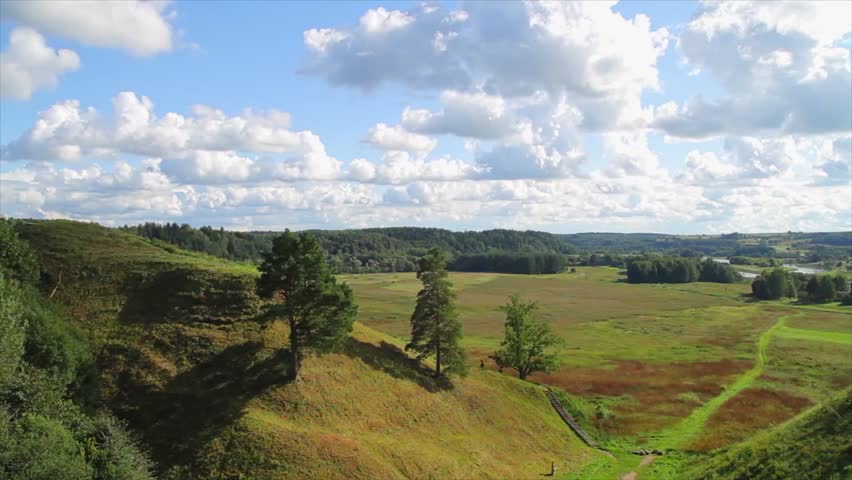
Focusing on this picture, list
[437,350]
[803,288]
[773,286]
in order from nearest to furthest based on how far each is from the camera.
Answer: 1. [437,350]
2. [773,286]
3. [803,288]

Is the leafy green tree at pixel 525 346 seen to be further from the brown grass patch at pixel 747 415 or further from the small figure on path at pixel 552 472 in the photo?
the small figure on path at pixel 552 472

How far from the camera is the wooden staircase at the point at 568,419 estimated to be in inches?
2212

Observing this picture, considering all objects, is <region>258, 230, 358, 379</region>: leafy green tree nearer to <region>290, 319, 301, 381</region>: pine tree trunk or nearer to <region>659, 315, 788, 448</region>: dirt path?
<region>290, 319, 301, 381</region>: pine tree trunk

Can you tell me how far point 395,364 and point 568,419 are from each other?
1947cm

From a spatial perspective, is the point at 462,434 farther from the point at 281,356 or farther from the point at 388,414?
the point at 281,356

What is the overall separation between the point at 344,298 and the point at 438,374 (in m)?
15.5

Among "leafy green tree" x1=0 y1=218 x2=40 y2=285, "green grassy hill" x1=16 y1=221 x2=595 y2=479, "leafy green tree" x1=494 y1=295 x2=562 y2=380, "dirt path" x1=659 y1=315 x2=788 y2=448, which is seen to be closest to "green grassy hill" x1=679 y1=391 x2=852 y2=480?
"green grassy hill" x1=16 y1=221 x2=595 y2=479

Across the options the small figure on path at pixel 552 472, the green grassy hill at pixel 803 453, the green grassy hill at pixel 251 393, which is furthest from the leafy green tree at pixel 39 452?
the small figure on path at pixel 552 472

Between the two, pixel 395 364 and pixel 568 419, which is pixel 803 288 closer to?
pixel 568 419

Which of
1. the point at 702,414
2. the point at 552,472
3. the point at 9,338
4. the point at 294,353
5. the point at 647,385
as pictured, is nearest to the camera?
the point at 9,338

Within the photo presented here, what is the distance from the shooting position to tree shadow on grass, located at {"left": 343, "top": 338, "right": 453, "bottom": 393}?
54.3 meters

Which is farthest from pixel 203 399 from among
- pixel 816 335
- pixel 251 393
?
pixel 816 335

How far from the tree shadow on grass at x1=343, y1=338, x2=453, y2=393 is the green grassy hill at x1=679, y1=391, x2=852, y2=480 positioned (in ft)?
95.4

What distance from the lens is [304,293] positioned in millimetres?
46625
